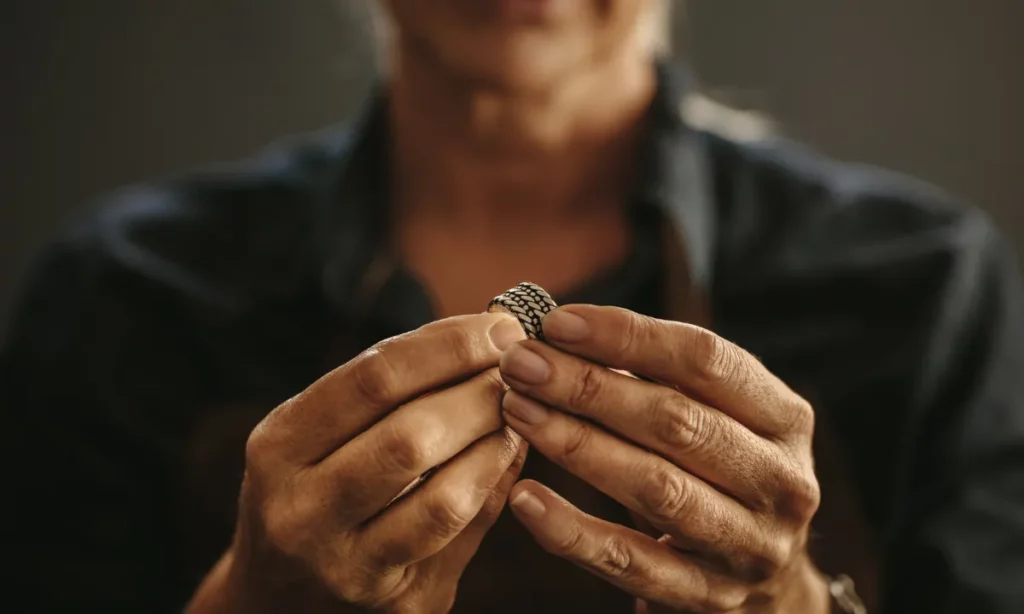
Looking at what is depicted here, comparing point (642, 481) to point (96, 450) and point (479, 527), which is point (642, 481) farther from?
point (96, 450)

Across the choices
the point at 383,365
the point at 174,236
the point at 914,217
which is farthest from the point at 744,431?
the point at 174,236

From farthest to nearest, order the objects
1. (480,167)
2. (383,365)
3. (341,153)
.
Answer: (341,153)
(480,167)
(383,365)

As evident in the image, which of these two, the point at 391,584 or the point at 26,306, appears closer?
the point at 391,584

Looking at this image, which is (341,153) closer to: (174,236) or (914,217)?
(174,236)

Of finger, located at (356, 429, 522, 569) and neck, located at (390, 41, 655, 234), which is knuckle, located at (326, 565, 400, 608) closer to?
finger, located at (356, 429, 522, 569)

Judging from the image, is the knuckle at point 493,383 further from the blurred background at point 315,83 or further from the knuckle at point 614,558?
the blurred background at point 315,83

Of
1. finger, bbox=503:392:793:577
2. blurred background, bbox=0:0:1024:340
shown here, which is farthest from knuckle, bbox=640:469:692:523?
blurred background, bbox=0:0:1024:340

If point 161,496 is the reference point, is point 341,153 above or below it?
above

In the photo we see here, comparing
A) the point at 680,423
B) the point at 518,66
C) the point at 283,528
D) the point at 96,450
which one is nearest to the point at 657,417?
the point at 680,423
